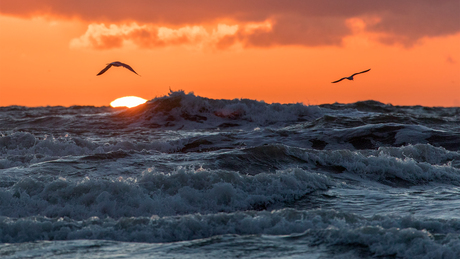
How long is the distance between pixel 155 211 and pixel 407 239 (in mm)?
4245

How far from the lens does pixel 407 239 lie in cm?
616

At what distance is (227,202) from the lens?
8844 mm


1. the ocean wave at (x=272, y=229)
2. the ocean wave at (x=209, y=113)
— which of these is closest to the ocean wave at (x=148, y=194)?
the ocean wave at (x=272, y=229)

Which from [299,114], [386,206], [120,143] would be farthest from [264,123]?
[386,206]

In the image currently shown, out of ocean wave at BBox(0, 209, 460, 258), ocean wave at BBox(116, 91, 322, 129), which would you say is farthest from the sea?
ocean wave at BBox(116, 91, 322, 129)

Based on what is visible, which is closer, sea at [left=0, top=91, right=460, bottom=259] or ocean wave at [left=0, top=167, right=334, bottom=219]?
sea at [left=0, top=91, right=460, bottom=259]

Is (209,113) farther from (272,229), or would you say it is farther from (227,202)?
(272,229)

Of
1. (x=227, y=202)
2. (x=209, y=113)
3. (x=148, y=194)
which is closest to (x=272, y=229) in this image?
(x=227, y=202)

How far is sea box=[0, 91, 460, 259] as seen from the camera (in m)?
6.20

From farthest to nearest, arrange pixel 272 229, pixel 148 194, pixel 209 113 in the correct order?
pixel 209 113
pixel 148 194
pixel 272 229

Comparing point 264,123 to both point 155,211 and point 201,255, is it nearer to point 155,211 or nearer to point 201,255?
point 155,211

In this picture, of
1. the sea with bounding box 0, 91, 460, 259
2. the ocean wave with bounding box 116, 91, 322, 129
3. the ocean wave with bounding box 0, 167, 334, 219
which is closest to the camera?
the sea with bounding box 0, 91, 460, 259

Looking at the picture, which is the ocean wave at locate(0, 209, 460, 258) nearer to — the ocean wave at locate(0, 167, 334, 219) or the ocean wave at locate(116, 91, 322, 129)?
the ocean wave at locate(0, 167, 334, 219)

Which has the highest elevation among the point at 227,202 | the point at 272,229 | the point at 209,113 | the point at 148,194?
the point at 209,113
